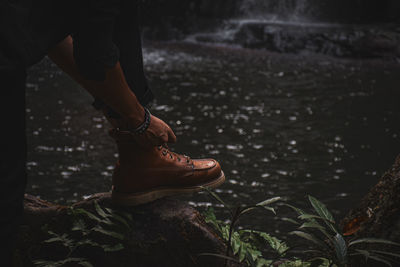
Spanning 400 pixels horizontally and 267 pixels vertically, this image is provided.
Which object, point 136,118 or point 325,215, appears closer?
point 325,215

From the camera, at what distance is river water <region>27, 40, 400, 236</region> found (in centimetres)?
490

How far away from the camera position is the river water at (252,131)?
16.1 feet

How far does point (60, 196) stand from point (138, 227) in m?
2.70

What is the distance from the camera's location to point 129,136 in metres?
2.10

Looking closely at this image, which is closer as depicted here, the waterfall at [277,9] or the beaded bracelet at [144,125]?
the beaded bracelet at [144,125]

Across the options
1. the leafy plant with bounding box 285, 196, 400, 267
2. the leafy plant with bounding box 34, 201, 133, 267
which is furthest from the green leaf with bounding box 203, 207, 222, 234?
the leafy plant with bounding box 285, 196, 400, 267

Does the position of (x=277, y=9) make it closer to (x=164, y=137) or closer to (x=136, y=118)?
(x=164, y=137)

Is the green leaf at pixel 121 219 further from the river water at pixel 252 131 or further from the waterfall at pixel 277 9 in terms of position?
the waterfall at pixel 277 9

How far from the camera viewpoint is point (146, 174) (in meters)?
2.17

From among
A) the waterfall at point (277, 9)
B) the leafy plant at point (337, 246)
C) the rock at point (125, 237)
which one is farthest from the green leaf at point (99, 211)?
the waterfall at point (277, 9)

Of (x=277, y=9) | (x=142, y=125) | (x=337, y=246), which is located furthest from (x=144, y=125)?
(x=277, y=9)

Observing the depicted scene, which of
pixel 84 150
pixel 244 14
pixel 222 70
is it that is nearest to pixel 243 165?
pixel 84 150

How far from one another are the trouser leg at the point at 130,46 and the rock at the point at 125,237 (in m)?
0.48

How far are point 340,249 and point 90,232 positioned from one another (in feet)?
3.46
